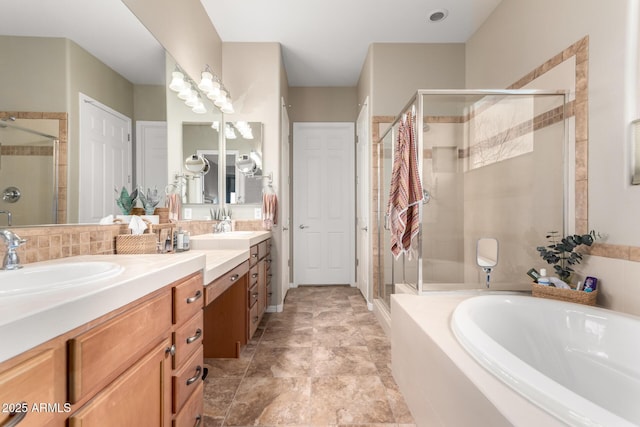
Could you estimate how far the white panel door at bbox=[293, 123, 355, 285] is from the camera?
4.21 meters

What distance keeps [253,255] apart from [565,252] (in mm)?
2110

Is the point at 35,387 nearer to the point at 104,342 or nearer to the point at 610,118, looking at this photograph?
the point at 104,342

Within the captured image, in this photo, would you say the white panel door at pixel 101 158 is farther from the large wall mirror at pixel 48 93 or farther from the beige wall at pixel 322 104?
the beige wall at pixel 322 104

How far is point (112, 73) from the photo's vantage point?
4.59ft

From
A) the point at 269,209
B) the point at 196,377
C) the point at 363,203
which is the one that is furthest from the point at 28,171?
the point at 363,203

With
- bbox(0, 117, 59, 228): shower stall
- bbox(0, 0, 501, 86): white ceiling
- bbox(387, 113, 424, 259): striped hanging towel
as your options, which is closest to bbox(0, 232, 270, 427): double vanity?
bbox(0, 117, 59, 228): shower stall

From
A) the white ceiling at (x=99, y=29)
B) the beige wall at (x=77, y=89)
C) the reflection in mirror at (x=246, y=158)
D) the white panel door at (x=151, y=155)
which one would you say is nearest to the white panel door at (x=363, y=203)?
the reflection in mirror at (x=246, y=158)

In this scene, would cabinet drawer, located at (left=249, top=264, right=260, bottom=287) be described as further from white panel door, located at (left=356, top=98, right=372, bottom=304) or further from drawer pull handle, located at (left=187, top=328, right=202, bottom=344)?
white panel door, located at (left=356, top=98, right=372, bottom=304)

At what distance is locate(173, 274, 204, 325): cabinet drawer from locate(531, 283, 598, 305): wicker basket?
184 centimetres

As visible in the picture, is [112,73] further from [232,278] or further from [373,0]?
[373,0]

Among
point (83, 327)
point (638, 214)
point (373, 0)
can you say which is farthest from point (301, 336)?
point (373, 0)

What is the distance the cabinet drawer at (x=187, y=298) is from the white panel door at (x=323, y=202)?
9.63 feet

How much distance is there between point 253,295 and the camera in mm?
2365

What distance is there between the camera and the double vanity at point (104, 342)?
1.77 ft
